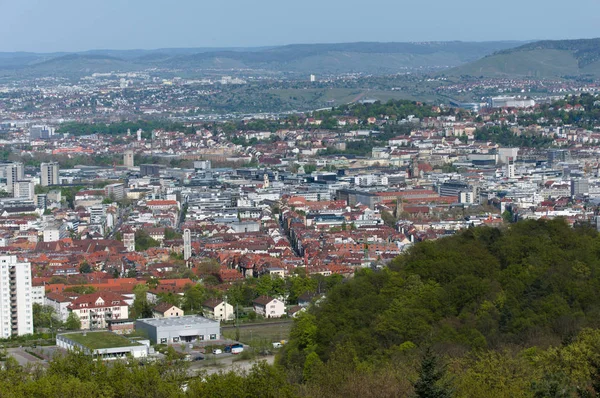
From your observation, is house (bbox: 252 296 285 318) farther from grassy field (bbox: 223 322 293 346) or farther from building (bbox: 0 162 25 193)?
building (bbox: 0 162 25 193)

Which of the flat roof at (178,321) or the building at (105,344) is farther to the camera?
the flat roof at (178,321)

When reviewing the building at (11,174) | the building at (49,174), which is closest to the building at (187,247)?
the building at (11,174)

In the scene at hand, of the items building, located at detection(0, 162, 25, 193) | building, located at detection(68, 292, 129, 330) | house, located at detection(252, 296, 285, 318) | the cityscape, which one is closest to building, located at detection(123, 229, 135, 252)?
the cityscape

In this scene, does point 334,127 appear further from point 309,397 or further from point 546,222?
point 309,397

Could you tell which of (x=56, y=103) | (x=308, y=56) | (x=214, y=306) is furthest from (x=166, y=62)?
(x=214, y=306)

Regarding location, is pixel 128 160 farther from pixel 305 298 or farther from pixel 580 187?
pixel 305 298

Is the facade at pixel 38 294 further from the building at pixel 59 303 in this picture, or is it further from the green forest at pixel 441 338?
the green forest at pixel 441 338

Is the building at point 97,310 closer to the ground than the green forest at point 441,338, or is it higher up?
closer to the ground
